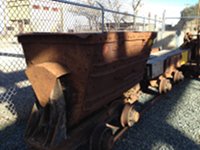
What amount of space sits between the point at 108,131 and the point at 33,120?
1.10 metres

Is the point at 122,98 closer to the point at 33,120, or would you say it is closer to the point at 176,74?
the point at 33,120

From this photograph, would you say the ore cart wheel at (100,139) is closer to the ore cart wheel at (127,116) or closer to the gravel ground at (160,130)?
the gravel ground at (160,130)

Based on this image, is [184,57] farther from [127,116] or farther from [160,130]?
[127,116]

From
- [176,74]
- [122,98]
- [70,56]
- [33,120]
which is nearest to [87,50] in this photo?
[70,56]

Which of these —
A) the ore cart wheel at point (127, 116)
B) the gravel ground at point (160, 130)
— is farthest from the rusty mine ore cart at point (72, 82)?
the gravel ground at point (160, 130)

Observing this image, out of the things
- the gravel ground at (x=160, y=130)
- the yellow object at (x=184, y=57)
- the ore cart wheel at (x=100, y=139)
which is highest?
the yellow object at (x=184, y=57)

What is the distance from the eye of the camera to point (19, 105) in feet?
15.6

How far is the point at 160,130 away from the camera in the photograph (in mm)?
4102

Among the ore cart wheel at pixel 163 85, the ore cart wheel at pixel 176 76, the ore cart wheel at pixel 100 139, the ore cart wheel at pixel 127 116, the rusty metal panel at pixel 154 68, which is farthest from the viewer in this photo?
the ore cart wheel at pixel 176 76

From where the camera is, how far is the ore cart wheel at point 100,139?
3115 mm

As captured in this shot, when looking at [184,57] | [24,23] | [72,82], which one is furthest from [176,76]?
[72,82]

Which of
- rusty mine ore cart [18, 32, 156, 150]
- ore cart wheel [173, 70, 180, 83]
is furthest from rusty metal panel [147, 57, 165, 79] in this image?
rusty mine ore cart [18, 32, 156, 150]

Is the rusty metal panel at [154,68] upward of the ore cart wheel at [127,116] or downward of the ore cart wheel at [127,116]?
upward

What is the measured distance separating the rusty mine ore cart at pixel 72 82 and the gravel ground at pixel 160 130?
2.50 ft
